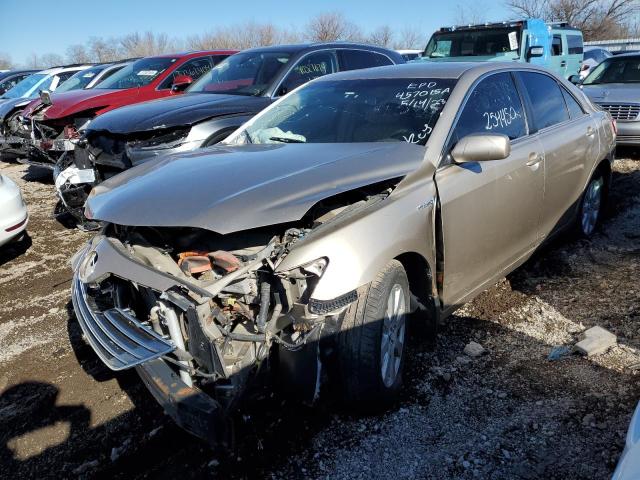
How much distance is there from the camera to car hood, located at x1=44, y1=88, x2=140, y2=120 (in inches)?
313

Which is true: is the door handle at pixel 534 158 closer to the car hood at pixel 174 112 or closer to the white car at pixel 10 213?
the car hood at pixel 174 112

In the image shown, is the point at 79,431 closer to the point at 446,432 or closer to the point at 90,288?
the point at 90,288

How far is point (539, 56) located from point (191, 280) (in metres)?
11.1

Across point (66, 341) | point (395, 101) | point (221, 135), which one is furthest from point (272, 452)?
point (221, 135)

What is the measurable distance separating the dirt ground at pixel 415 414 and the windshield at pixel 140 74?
18.2 feet

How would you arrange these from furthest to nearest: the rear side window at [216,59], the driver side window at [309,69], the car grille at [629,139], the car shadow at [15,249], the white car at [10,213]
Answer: the rear side window at [216,59] < the car grille at [629,139] < the driver side window at [309,69] < the car shadow at [15,249] < the white car at [10,213]

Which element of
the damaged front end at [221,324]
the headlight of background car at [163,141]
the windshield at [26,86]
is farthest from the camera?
the windshield at [26,86]

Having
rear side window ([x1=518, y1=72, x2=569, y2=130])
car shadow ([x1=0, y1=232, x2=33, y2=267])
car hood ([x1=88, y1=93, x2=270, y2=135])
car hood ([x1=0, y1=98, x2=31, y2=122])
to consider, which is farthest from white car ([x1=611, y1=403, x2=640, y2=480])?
car hood ([x1=0, y1=98, x2=31, y2=122])

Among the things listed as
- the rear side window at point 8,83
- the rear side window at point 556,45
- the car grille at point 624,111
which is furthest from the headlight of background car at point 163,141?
the rear side window at point 8,83

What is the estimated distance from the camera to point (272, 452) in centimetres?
268

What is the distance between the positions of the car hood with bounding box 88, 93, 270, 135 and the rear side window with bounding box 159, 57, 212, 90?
242cm

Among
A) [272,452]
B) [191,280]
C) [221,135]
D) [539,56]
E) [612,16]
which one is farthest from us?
[612,16]

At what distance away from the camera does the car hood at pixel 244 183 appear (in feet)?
7.99

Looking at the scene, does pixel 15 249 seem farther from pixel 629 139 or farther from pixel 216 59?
pixel 629 139
